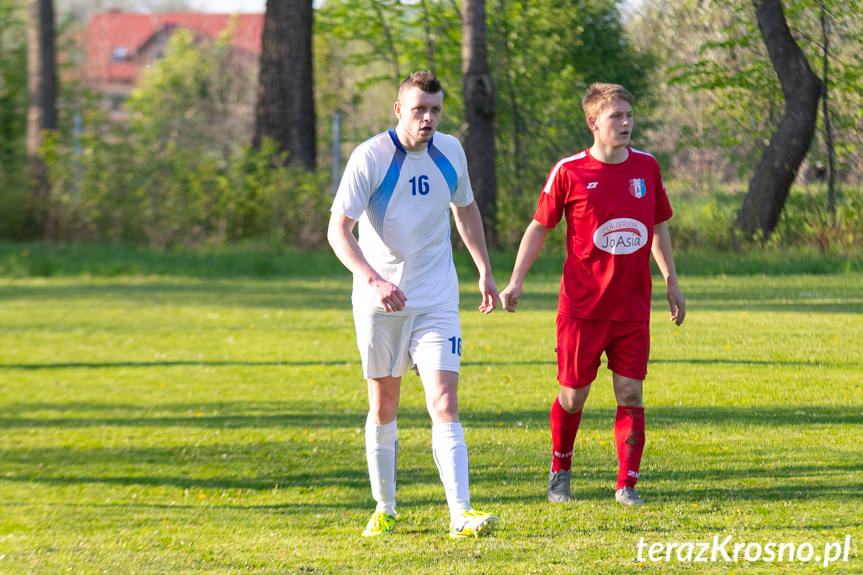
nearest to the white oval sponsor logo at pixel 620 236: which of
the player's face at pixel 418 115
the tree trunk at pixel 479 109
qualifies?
the player's face at pixel 418 115

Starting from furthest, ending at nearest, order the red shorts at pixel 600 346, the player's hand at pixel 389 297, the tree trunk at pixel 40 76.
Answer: the tree trunk at pixel 40 76 < the red shorts at pixel 600 346 < the player's hand at pixel 389 297

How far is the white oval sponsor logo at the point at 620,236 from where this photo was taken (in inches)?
223

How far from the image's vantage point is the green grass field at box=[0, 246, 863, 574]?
5309mm

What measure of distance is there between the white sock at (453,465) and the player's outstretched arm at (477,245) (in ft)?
1.99

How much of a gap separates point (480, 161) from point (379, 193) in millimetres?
16411

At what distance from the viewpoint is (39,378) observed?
39.0ft

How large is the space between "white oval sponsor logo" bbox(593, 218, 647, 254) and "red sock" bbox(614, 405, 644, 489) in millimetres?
792

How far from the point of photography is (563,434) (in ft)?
20.0

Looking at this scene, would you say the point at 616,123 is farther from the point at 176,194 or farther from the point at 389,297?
the point at 176,194

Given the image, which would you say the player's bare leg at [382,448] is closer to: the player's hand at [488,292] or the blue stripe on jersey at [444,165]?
the player's hand at [488,292]

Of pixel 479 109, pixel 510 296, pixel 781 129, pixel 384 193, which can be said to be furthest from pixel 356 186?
pixel 479 109

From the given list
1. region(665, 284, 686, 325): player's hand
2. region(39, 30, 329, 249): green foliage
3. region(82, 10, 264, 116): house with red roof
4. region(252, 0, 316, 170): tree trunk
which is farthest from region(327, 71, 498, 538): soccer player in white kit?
region(82, 10, 264, 116): house with red roof

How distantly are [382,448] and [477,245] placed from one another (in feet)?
3.46

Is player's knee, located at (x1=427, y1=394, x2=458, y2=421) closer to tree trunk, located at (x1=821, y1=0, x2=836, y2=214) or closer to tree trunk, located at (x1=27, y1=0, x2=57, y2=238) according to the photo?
tree trunk, located at (x1=821, y1=0, x2=836, y2=214)
